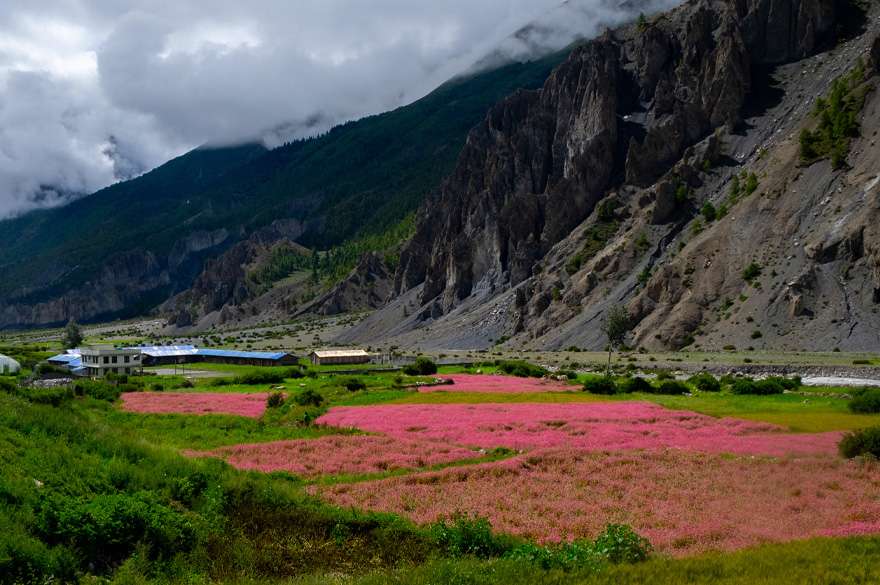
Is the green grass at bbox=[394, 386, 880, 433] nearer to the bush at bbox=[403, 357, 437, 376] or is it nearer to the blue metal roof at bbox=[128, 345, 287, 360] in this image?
the bush at bbox=[403, 357, 437, 376]

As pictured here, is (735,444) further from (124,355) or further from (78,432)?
(124,355)

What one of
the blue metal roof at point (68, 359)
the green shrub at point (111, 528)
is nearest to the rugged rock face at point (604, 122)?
the blue metal roof at point (68, 359)

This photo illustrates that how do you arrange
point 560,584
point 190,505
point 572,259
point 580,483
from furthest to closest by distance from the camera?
point 572,259
point 580,483
point 190,505
point 560,584

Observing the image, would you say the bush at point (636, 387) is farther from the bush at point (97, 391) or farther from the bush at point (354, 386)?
the bush at point (97, 391)

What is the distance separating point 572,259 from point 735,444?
371 feet

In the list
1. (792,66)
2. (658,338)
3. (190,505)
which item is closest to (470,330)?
(658,338)

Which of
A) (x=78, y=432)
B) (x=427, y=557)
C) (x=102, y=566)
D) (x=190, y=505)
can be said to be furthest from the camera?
(x=78, y=432)

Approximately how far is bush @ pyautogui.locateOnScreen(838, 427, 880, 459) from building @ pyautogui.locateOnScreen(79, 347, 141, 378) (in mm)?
87023

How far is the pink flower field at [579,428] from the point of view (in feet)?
88.7

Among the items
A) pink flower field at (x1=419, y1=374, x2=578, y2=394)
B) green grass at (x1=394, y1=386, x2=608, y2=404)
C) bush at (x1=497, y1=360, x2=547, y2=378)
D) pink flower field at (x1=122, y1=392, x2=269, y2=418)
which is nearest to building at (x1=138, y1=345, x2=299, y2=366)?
bush at (x1=497, y1=360, x2=547, y2=378)

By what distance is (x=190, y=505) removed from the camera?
17000mm

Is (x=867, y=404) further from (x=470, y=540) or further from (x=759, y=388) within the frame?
(x=470, y=540)

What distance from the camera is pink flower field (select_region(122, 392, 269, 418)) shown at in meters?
43.3

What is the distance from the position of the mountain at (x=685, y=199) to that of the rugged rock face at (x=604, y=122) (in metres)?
0.46
